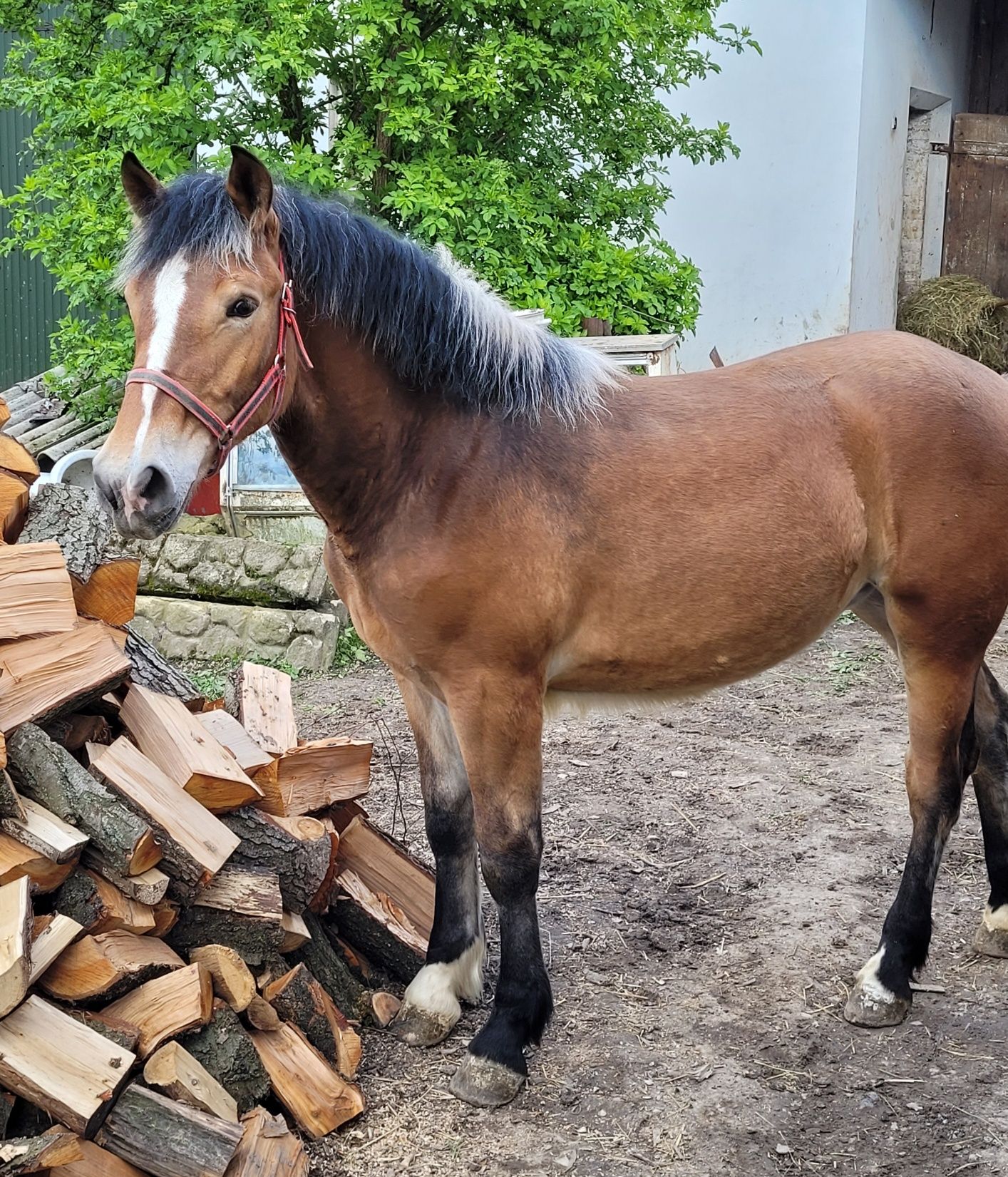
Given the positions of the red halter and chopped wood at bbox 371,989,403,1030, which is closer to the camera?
the red halter

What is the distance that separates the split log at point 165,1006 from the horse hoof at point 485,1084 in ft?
2.30

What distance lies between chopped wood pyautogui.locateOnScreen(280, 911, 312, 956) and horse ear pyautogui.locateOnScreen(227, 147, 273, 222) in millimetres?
1614

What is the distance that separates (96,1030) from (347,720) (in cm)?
317

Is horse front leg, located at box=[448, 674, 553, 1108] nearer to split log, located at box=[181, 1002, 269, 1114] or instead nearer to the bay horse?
the bay horse

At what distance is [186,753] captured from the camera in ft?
8.77

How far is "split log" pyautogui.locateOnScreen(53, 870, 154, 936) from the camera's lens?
237 cm

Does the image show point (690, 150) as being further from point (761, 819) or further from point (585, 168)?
point (761, 819)

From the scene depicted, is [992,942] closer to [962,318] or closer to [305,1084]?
[305,1084]

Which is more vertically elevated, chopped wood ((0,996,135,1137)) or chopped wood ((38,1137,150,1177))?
chopped wood ((0,996,135,1137))

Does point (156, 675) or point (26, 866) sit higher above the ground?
point (156, 675)

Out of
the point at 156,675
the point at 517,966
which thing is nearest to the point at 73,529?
the point at 156,675

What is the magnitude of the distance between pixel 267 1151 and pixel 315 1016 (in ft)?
1.34

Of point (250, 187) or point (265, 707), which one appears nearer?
point (250, 187)

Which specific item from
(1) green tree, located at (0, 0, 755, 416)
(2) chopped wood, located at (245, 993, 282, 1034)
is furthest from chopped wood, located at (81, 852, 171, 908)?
(1) green tree, located at (0, 0, 755, 416)
